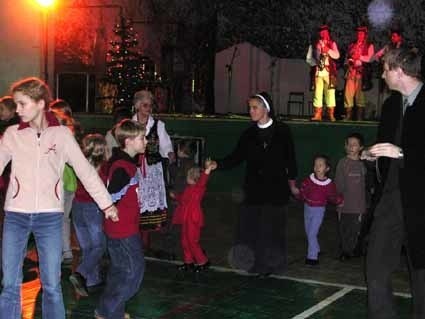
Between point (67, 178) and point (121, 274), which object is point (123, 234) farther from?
point (67, 178)

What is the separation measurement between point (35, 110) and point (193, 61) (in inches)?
762

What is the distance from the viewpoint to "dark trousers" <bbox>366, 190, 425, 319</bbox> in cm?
495

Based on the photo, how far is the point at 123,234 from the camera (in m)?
5.68

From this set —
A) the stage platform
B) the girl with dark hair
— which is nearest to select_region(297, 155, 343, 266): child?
the girl with dark hair

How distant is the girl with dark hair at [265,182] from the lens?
297 inches

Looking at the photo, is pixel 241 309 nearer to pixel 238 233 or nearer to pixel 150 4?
pixel 238 233

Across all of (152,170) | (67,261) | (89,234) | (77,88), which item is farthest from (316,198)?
(77,88)

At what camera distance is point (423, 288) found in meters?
4.91

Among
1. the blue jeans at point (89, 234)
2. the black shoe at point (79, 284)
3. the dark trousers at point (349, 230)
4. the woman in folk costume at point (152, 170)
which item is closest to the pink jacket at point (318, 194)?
the dark trousers at point (349, 230)

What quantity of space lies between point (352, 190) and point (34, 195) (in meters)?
4.77

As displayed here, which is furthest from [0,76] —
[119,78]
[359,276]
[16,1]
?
[359,276]

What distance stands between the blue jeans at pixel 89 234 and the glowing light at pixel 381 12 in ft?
67.3

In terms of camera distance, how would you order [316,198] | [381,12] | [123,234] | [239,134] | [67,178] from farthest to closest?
1. [381,12]
2. [239,134]
3. [316,198]
4. [67,178]
5. [123,234]

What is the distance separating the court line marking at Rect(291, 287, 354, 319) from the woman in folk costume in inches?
75.0
